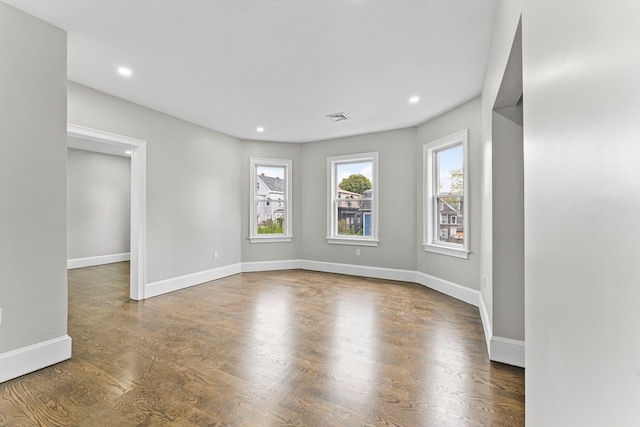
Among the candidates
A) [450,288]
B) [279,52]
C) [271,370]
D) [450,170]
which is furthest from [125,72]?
[450,288]

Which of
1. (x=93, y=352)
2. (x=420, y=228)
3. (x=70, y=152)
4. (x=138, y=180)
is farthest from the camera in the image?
(x=70, y=152)

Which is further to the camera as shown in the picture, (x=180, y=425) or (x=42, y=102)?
(x=42, y=102)

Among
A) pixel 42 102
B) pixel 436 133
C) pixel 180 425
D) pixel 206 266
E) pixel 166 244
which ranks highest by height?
pixel 436 133

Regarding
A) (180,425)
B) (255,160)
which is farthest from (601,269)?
(255,160)

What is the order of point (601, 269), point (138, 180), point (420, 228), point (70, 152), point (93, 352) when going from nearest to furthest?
point (601, 269) < point (93, 352) < point (138, 180) < point (420, 228) < point (70, 152)

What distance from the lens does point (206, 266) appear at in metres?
4.89

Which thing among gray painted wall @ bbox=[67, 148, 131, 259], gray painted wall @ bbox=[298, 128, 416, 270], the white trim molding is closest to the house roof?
gray painted wall @ bbox=[298, 128, 416, 270]

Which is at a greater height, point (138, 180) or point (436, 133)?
point (436, 133)

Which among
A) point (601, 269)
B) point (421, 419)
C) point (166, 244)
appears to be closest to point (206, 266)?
point (166, 244)

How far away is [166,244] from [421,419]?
388cm

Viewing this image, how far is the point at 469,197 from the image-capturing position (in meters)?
3.75

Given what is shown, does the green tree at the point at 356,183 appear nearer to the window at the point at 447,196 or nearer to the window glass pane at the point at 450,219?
the window at the point at 447,196

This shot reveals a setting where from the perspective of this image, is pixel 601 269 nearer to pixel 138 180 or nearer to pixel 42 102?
pixel 42 102

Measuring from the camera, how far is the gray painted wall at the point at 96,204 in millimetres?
6285
